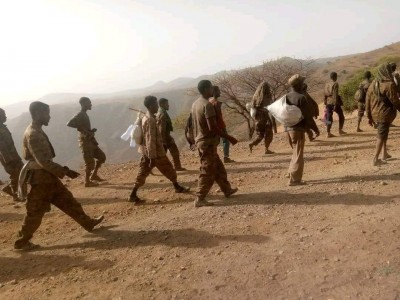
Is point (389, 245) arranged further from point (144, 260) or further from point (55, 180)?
point (55, 180)

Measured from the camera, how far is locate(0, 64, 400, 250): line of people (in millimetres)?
4676

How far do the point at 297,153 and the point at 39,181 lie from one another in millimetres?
3884

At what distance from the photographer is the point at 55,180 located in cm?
479

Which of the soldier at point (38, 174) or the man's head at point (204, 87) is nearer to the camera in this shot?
the soldier at point (38, 174)

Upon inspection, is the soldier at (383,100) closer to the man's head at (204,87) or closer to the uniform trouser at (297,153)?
the uniform trouser at (297,153)

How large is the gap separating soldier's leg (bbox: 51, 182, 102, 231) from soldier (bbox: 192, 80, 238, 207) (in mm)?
1627

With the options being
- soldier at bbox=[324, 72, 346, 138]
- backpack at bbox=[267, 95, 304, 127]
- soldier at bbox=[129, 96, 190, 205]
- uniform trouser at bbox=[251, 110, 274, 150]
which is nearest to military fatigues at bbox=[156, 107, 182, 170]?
soldier at bbox=[129, 96, 190, 205]

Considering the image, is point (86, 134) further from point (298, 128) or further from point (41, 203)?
point (298, 128)

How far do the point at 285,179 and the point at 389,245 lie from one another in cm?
322

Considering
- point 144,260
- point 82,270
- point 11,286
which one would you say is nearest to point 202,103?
point 144,260

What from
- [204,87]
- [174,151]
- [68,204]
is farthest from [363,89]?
[68,204]

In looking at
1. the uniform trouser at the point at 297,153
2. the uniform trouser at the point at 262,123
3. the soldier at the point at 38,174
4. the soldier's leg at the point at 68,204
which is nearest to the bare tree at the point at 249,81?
the uniform trouser at the point at 262,123

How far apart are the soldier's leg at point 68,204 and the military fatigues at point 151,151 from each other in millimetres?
1384

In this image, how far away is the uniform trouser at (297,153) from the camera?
A: 19.5ft
